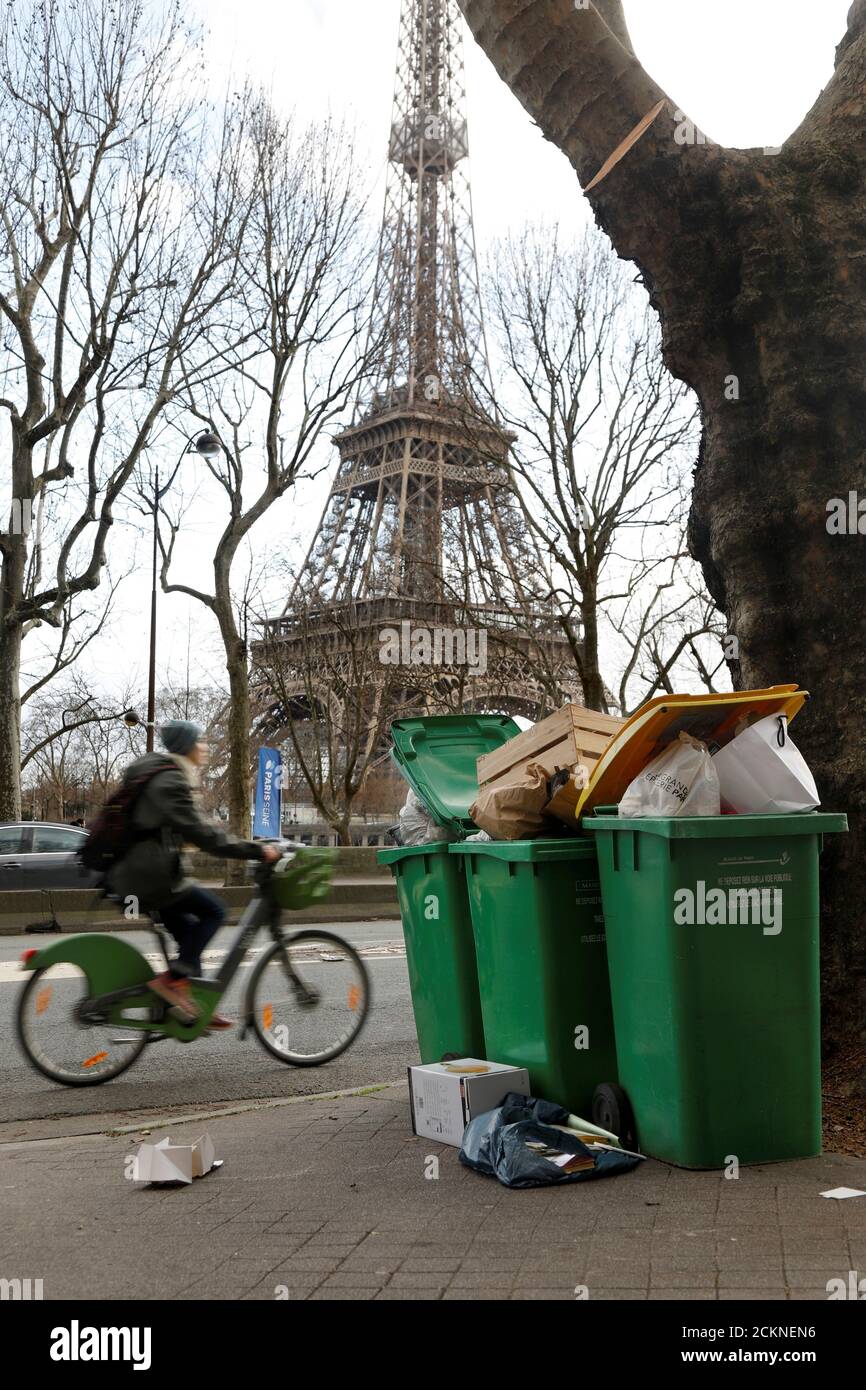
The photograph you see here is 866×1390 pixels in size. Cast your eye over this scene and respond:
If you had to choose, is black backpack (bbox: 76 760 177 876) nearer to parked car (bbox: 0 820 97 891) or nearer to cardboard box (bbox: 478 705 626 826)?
cardboard box (bbox: 478 705 626 826)

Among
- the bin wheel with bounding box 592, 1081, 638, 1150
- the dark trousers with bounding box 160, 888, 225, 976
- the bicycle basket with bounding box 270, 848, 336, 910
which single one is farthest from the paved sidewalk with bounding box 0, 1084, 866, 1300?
the bicycle basket with bounding box 270, 848, 336, 910

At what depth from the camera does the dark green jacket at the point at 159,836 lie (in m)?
6.29

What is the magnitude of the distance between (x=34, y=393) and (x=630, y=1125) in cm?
1962

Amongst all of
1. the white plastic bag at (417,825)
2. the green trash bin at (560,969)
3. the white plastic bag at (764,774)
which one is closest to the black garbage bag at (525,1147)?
the green trash bin at (560,969)

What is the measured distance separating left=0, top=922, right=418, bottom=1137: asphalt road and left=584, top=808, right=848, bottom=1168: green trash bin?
3051 millimetres

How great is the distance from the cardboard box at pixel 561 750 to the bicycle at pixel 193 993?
1.65 m

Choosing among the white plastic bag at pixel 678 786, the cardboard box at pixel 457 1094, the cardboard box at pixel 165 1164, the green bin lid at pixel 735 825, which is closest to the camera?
the green bin lid at pixel 735 825

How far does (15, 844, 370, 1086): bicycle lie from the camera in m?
6.58

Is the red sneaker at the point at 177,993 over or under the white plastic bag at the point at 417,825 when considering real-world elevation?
under

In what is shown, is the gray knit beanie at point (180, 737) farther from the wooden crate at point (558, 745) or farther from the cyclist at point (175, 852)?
the wooden crate at point (558, 745)
